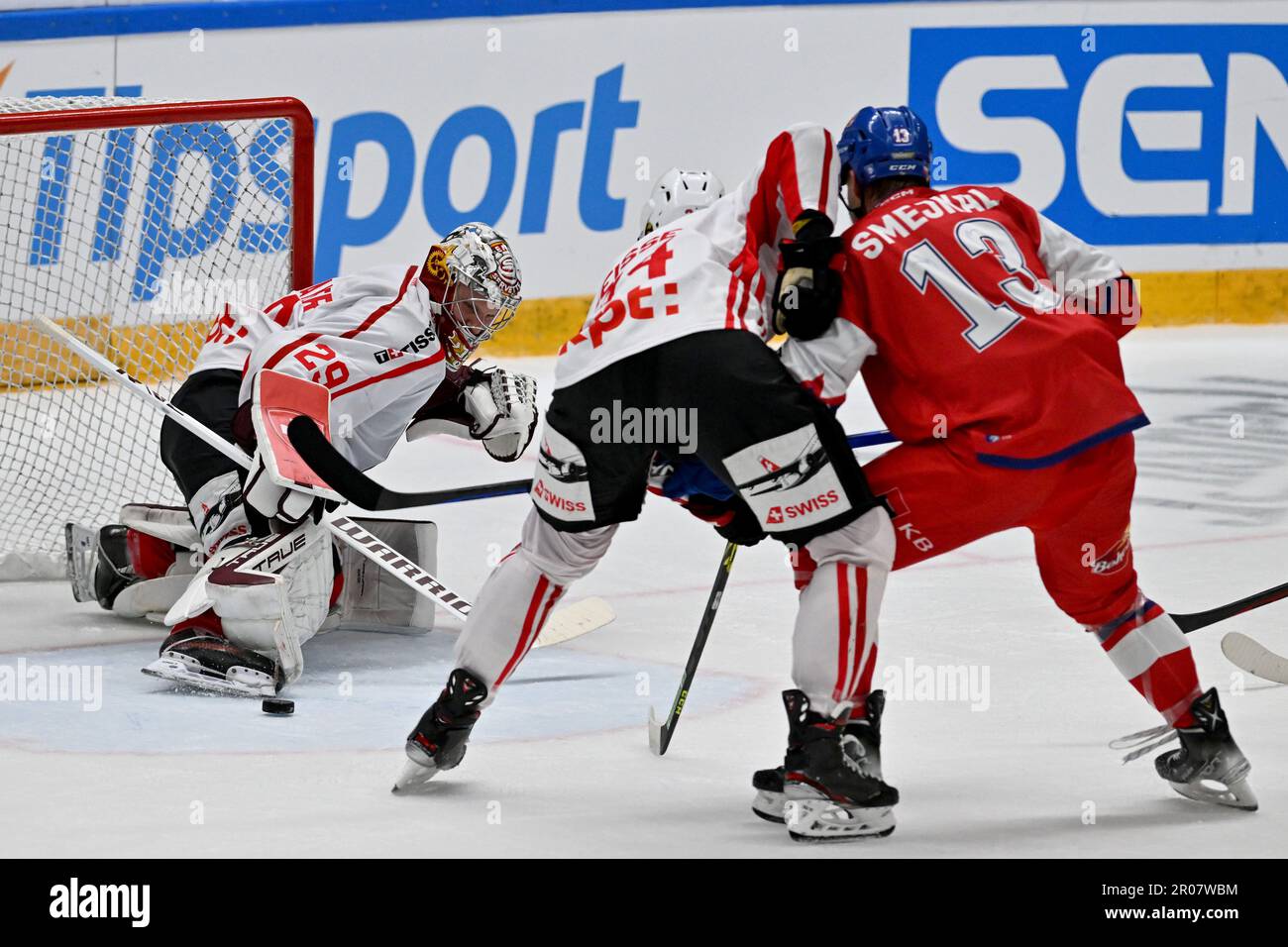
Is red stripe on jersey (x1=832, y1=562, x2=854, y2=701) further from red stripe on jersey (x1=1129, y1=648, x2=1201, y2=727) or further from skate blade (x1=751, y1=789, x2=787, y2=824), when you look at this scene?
red stripe on jersey (x1=1129, y1=648, x2=1201, y2=727)

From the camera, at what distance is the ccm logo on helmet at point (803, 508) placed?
2490mm

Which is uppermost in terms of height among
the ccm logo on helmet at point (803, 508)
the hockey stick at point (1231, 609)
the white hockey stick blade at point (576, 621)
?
the ccm logo on helmet at point (803, 508)

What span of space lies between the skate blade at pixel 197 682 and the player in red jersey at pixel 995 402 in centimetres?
116

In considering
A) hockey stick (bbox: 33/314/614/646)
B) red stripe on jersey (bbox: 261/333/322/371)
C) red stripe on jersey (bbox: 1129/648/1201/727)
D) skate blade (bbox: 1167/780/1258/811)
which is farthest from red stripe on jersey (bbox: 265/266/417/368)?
skate blade (bbox: 1167/780/1258/811)

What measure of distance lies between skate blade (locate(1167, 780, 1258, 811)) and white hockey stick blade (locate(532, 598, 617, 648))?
1.49m

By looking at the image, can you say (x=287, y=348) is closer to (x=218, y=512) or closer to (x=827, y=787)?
(x=218, y=512)

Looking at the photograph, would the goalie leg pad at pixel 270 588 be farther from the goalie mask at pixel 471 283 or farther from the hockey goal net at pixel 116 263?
the hockey goal net at pixel 116 263

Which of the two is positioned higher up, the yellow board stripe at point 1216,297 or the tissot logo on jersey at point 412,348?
the yellow board stripe at point 1216,297

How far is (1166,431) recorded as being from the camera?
6.04 metres

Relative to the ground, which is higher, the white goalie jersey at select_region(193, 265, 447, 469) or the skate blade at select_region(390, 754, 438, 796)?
the white goalie jersey at select_region(193, 265, 447, 469)

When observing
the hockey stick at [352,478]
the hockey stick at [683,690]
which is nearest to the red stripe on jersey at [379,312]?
the hockey stick at [352,478]

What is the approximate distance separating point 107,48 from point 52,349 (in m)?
1.97

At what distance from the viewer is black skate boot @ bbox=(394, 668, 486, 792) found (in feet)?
8.99
